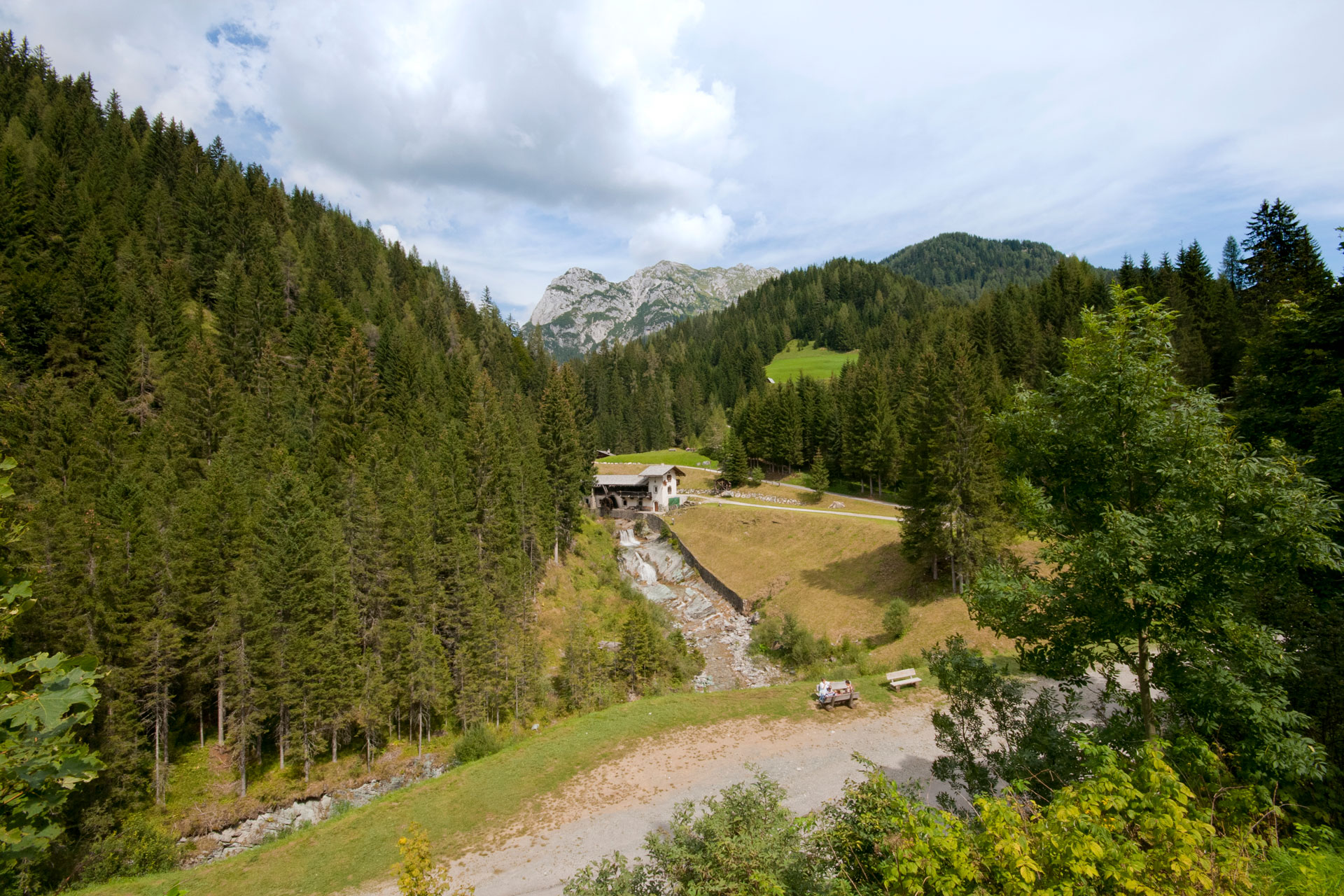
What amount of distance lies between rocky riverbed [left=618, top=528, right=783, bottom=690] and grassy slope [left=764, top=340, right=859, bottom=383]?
6593cm

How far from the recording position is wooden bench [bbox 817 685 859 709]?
17.1 metres

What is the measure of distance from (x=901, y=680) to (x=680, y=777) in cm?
888

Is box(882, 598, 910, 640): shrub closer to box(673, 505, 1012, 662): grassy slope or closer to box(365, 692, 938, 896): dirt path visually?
box(673, 505, 1012, 662): grassy slope

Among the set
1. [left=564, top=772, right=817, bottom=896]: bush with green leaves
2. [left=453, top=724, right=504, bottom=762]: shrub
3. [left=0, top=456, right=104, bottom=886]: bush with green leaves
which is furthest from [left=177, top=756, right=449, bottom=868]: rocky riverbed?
[left=0, top=456, right=104, bottom=886]: bush with green leaves

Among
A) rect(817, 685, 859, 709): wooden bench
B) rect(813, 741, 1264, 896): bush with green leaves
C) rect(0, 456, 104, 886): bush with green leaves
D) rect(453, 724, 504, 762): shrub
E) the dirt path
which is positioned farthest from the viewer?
rect(453, 724, 504, 762): shrub

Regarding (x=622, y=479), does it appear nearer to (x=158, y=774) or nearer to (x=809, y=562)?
(x=809, y=562)

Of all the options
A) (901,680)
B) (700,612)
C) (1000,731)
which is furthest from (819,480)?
(1000,731)

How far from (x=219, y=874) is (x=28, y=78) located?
106413mm

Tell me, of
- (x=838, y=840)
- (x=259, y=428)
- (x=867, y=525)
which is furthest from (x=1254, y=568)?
(x=259, y=428)

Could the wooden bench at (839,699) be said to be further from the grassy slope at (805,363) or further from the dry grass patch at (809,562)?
the grassy slope at (805,363)

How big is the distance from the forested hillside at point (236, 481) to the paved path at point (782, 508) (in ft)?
48.0

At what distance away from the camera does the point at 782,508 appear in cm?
5041

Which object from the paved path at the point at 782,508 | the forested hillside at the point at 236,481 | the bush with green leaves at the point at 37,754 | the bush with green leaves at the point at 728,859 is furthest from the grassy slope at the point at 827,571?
the bush with green leaves at the point at 37,754

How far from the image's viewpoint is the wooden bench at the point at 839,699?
1709 centimetres
